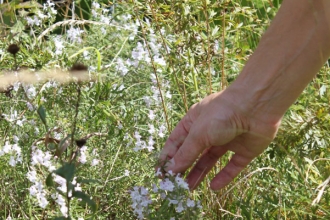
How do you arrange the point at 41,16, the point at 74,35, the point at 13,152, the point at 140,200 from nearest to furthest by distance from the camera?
the point at 140,200
the point at 13,152
the point at 41,16
the point at 74,35

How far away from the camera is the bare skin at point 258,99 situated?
68.7 inches

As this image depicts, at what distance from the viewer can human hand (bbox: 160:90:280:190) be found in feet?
6.22

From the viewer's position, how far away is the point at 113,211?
2.17 meters

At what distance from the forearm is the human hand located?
0.03 meters

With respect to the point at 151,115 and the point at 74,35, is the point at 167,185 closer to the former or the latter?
the point at 151,115

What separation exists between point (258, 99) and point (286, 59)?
0.52ft

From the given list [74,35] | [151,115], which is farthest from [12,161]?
[74,35]

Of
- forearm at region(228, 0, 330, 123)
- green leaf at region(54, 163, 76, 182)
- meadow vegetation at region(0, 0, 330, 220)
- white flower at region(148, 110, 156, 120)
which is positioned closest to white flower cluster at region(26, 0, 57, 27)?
meadow vegetation at region(0, 0, 330, 220)

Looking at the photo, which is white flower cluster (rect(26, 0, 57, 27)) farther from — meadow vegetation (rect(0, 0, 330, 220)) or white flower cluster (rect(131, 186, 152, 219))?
white flower cluster (rect(131, 186, 152, 219))

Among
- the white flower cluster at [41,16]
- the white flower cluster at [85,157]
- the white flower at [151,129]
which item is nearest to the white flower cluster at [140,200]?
the white flower cluster at [85,157]

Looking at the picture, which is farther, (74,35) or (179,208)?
(74,35)

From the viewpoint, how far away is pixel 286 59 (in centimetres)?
179

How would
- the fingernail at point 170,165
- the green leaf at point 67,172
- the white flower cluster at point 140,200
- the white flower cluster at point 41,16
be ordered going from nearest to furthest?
1. the green leaf at point 67,172
2. the white flower cluster at point 140,200
3. the fingernail at point 170,165
4. the white flower cluster at point 41,16

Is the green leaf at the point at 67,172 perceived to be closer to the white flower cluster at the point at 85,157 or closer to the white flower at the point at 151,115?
the white flower cluster at the point at 85,157
